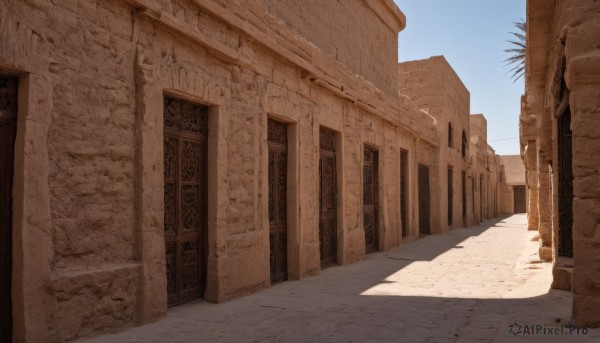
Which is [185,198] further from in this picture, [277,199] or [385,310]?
[385,310]

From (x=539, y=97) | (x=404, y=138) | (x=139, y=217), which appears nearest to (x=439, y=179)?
(x=404, y=138)

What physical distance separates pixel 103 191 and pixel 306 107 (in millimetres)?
4108

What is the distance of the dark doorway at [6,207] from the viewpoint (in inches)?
143

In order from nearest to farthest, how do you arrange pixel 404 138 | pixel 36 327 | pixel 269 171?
pixel 36 327
pixel 269 171
pixel 404 138

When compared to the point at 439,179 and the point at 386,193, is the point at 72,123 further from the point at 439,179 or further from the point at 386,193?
the point at 439,179

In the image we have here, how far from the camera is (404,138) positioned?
1312 centimetres

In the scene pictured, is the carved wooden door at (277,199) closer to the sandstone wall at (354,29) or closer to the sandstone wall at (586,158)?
the sandstone wall at (354,29)

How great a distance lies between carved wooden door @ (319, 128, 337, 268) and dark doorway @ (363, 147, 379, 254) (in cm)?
170

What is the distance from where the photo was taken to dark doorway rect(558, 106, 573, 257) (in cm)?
557

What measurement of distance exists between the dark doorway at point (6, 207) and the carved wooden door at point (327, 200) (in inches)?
212

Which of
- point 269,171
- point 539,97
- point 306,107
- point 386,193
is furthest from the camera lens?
point 386,193

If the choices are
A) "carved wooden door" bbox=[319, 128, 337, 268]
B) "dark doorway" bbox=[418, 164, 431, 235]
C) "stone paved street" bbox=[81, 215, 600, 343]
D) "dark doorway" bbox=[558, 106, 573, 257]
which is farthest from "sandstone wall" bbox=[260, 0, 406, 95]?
"dark doorway" bbox=[558, 106, 573, 257]

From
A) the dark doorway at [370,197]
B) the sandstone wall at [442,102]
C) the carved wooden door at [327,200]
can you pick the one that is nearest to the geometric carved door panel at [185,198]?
the carved wooden door at [327,200]

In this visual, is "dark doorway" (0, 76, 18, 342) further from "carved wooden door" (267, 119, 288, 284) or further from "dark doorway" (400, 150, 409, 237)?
"dark doorway" (400, 150, 409, 237)
